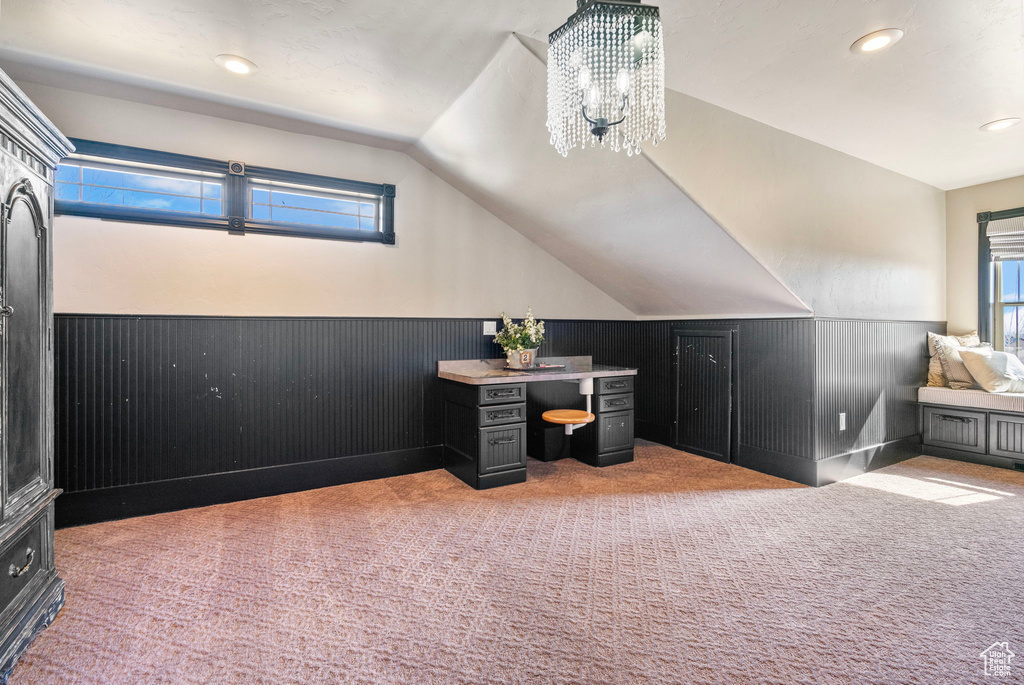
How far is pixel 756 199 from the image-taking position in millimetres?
3135

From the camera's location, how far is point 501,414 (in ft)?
11.4

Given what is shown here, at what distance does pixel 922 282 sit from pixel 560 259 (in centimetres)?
327

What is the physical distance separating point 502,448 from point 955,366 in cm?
403

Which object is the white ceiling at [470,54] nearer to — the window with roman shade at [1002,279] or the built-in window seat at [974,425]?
the window with roman shade at [1002,279]

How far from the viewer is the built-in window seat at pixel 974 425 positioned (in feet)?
Result: 12.5

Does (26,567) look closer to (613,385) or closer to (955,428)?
(613,385)

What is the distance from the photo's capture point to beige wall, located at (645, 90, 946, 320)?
2885 millimetres

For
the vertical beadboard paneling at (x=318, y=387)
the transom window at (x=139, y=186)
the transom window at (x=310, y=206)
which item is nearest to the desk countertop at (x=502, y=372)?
the vertical beadboard paneling at (x=318, y=387)

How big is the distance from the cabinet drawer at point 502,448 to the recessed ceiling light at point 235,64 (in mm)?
2513

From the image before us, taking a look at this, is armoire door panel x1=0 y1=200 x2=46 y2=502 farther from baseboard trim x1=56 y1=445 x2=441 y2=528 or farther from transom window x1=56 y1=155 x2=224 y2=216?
transom window x1=56 y1=155 x2=224 y2=216

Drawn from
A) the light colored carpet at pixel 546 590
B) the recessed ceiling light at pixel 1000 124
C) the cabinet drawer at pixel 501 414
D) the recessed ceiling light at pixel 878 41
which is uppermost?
the recessed ceiling light at pixel 1000 124

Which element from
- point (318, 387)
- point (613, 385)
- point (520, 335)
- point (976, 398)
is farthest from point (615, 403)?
point (976, 398)

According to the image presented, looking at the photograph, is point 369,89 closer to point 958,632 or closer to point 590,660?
point 590,660

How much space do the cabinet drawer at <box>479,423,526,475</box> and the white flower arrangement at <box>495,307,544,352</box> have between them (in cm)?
74
